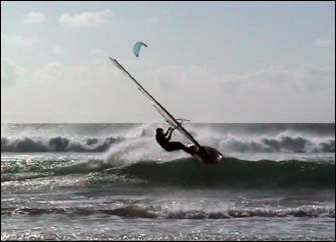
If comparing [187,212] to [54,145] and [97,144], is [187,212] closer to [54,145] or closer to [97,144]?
[54,145]

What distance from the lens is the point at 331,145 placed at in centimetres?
4112

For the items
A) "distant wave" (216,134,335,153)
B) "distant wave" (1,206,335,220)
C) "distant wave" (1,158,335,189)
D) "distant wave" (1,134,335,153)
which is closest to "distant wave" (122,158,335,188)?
"distant wave" (1,158,335,189)

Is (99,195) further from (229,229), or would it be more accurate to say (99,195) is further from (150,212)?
(229,229)

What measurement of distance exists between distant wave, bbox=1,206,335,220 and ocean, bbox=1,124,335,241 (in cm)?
2

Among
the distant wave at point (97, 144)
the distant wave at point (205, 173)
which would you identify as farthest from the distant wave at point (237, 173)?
Answer: the distant wave at point (97, 144)

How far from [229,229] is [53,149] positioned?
29553mm

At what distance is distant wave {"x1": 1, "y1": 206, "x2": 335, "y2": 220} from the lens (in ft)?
45.3

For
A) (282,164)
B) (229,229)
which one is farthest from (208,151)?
Result: (282,164)

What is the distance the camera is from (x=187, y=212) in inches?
555

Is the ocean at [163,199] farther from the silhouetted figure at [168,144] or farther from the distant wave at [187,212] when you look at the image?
the silhouetted figure at [168,144]

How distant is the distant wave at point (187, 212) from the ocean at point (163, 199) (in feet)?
0.08

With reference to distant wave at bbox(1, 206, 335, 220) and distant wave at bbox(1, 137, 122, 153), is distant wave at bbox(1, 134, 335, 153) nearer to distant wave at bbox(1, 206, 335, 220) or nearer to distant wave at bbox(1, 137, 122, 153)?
distant wave at bbox(1, 137, 122, 153)

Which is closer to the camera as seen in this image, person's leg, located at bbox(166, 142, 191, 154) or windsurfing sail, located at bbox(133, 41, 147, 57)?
person's leg, located at bbox(166, 142, 191, 154)

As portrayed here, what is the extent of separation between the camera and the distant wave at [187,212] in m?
13.8
